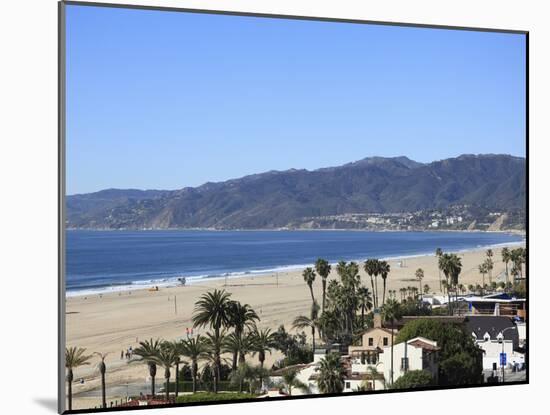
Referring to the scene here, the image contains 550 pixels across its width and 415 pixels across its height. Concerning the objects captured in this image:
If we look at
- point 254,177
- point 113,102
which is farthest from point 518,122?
point 113,102

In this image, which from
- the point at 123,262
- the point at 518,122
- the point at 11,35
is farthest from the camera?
the point at 518,122

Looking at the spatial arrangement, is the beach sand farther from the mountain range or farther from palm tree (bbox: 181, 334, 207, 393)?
the mountain range

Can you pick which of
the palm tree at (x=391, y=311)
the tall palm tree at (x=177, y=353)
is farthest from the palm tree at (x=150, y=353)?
the palm tree at (x=391, y=311)

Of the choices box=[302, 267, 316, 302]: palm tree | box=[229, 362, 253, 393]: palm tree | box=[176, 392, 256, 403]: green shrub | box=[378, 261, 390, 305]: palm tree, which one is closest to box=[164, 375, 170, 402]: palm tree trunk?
box=[176, 392, 256, 403]: green shrub

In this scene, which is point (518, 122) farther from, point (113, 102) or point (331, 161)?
point (113, 102)

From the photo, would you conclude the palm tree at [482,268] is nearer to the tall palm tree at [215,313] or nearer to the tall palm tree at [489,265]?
the tall palm tree at [489,265]

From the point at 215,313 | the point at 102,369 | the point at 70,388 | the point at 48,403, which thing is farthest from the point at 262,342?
the point at 48,403

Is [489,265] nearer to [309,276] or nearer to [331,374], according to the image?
[309,276]
